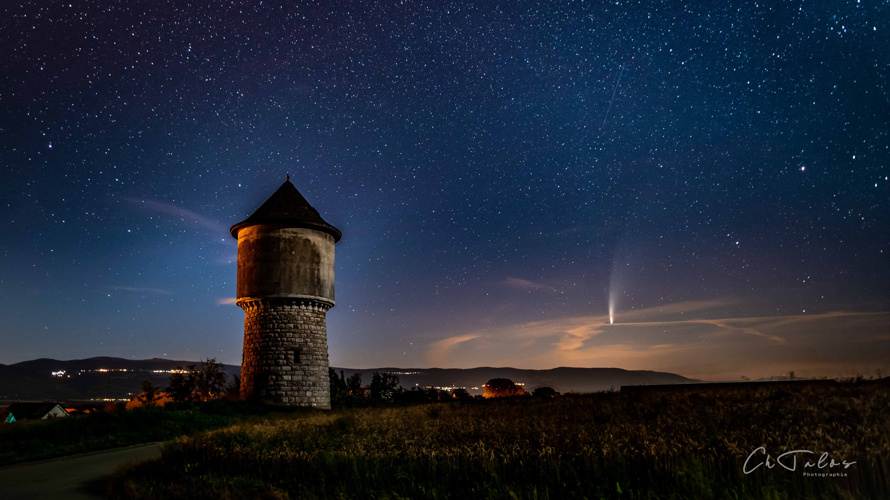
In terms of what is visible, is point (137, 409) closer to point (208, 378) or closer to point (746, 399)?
point (746, 399)

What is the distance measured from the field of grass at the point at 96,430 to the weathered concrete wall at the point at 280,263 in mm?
7721

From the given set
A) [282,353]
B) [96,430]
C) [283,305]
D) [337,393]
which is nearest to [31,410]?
[337,393]

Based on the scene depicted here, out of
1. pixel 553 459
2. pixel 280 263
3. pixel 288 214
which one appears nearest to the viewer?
pixel 553 459

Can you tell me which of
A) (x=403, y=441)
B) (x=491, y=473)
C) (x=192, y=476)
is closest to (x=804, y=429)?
(x=491, y=473)

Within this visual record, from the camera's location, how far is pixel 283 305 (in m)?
30.6

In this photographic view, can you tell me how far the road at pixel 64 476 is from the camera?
9.84 meters

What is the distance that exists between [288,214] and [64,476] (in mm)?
20949

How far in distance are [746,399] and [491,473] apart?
32.3 ft

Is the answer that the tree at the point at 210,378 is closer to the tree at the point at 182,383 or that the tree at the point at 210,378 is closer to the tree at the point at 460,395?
the tree at the point at 182,383

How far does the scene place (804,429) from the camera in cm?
772

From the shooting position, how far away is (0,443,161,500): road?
9.84 metres

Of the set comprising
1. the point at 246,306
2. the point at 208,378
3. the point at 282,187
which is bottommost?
the point at 208,378

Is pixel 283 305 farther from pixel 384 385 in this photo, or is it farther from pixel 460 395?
pixel 460 395
